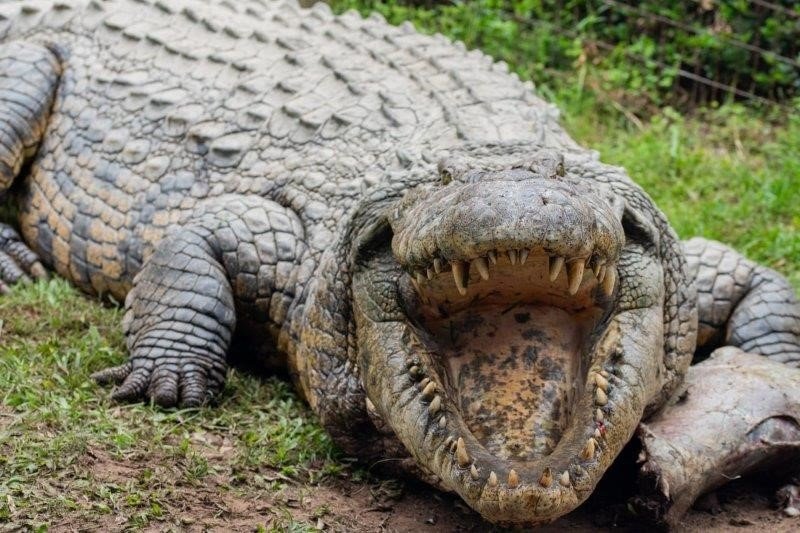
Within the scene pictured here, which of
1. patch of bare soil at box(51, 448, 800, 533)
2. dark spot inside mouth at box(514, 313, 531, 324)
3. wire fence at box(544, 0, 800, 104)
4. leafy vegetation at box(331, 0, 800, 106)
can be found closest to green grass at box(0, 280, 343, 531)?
patch of bare soil at box(51, 448, 800, 533)

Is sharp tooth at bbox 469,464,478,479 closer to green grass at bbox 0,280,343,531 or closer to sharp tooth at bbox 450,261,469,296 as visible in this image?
sharp tooth at bbox 450,261,469,296

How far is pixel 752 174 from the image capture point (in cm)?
694

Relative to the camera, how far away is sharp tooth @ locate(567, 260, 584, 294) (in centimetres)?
310

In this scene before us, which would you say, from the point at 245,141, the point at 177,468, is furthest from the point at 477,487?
the point at 245,141

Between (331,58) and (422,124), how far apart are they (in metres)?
0.85

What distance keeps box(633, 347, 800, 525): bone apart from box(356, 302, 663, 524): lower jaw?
20cm

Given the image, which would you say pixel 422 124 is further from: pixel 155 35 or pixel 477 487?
pixel 477 487

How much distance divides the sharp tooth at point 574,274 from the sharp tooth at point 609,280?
0.76 ft

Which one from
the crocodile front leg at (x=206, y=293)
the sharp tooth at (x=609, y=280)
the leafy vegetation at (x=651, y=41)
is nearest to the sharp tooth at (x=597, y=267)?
the sharp tooth at (x=609, y=280)

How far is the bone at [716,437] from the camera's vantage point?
11.8 feet

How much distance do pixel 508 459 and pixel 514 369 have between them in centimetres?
35

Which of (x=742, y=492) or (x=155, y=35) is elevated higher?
(x=155, y=35)

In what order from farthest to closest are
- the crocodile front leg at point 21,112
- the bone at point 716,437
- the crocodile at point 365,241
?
1. the crocodile front leg at point 21,112
2. the bone at point 716,437
3. the crocodile at point 365,241

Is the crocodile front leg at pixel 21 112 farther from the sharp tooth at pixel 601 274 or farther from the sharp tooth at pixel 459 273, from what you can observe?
the sharp tooth at pixel 601 274
